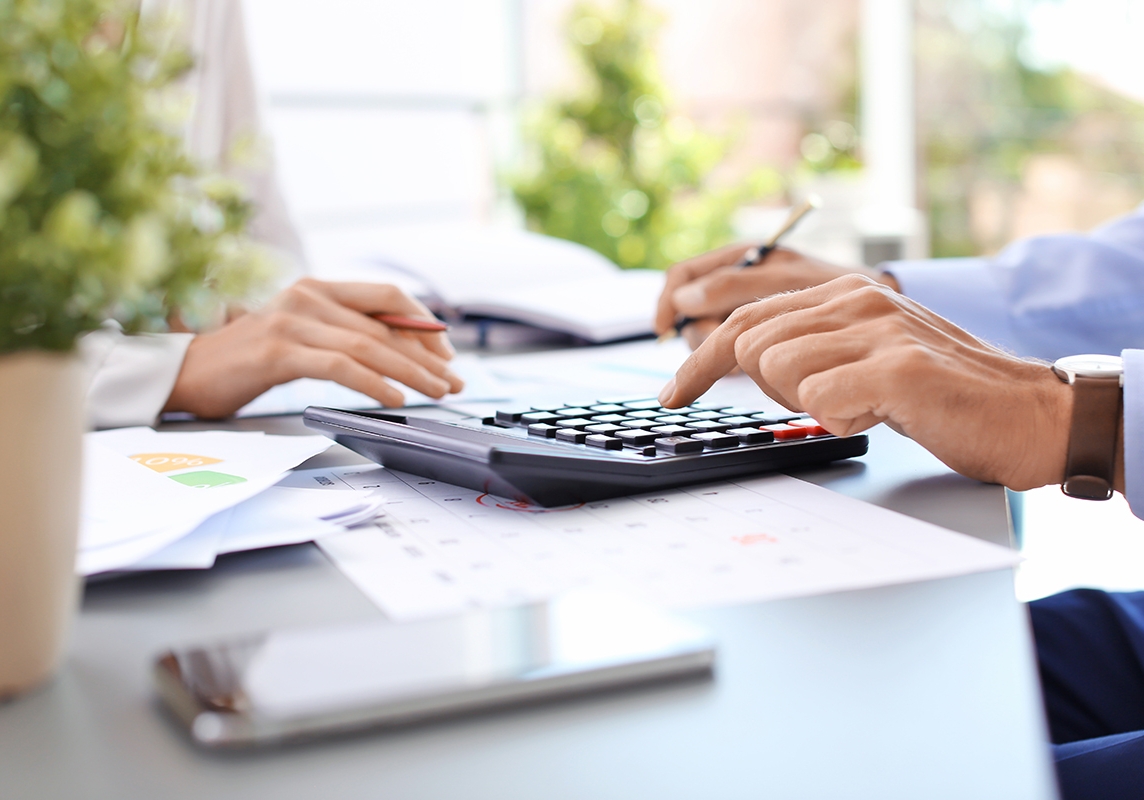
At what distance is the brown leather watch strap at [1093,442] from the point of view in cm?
60

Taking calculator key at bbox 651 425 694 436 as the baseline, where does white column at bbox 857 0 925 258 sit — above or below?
above

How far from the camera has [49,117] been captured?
28 cm

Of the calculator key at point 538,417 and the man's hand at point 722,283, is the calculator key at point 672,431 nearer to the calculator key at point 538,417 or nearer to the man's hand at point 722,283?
the calculator key at point 538,417

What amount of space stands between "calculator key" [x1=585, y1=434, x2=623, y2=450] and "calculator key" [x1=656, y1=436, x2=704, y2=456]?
0.02 metres

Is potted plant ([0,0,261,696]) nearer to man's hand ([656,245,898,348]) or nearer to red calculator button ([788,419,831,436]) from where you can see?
red calculator button ([788,419,831,436])

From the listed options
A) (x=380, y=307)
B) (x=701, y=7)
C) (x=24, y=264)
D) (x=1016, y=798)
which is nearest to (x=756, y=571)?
(x=1016, y=798)

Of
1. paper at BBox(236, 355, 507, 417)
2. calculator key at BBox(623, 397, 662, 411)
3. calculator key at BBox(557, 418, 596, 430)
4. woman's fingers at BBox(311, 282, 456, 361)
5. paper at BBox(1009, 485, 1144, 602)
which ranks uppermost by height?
woman's fingers at BBox(311, 282, 456, 361)

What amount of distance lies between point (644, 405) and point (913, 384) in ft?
0.58

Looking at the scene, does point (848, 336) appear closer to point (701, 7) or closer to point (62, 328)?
point (62, 328)

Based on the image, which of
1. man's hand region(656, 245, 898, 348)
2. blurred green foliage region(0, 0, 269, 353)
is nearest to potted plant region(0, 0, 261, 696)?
blurred green foliage region(0, 0, 269, 353)

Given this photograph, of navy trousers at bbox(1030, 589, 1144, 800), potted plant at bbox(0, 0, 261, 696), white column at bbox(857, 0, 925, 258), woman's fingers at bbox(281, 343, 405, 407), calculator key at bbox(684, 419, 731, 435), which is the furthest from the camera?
white column at bbox(857, 0, 925, 258)

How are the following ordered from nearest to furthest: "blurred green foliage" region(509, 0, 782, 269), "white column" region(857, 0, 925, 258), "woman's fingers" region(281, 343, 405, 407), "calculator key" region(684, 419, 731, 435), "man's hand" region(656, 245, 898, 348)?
"calculator key" region(684, 419, 731, 435), "woman's fingers" region(281, 343, 405, 407), "man's hand" region(656, 245, 898, 348), "blurred green foliage" region(509, 0, 782, 269), "white column" region(857, 0, 925, 258)

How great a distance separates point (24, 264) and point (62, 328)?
31mm

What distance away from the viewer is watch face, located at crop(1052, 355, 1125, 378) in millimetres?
611
